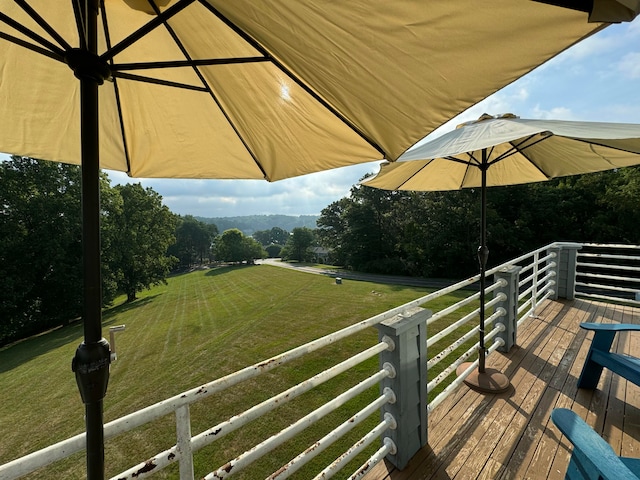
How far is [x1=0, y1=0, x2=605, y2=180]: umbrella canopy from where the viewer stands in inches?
31.5

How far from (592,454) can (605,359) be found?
1.79 metres

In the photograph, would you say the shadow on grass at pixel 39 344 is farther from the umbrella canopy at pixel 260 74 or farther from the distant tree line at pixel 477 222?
the distant tree line at pixel 477 222

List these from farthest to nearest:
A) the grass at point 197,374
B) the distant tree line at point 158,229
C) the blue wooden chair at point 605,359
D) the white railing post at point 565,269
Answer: the distant tree line at point 158,229 → the grass at point 197,374 → the white railing post at point 565,269 → the blue wooden chair at point 605,359

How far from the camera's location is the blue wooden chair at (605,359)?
2.07m

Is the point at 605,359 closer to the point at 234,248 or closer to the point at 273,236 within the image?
the point at 234,248

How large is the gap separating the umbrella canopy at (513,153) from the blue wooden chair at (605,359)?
136cm

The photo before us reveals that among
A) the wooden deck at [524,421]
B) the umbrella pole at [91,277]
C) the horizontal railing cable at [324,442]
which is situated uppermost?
the umbrella pole at [91,277]

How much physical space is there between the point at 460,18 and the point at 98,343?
1.34m

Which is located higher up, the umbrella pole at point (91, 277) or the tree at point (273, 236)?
the umbrella pole at point (91, 277)

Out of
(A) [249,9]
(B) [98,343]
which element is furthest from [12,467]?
(A) [249,9]

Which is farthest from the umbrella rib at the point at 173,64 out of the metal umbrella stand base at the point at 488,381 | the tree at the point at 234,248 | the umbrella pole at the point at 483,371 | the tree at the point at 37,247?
the tree at the point at 234,248

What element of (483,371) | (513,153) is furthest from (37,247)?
(513,153)

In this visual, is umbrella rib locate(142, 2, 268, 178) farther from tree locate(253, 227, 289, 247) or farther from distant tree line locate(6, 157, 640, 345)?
tree locate(253, 227, 289, 247)

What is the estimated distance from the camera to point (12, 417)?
8.89m
